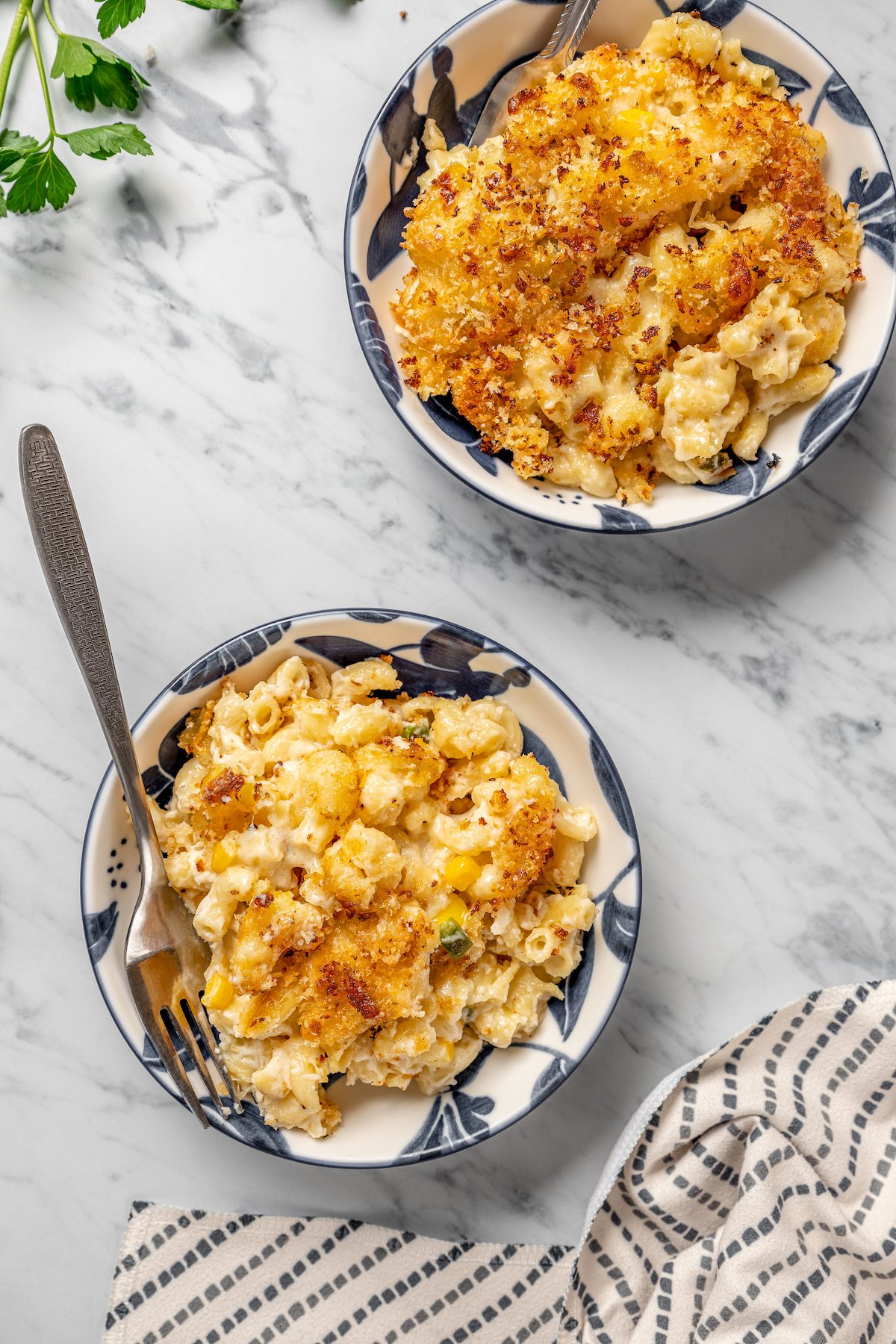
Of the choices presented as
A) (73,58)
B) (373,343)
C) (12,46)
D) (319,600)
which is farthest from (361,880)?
(12,46)

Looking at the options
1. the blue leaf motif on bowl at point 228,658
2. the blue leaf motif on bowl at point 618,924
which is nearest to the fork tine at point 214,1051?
the blue leaf motif on bowl at point 228,658

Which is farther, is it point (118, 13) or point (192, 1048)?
point (118, 13)

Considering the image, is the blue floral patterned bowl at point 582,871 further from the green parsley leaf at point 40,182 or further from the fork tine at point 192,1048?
the green parsley leaf at point 40,182

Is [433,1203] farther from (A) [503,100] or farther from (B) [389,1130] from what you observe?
(A) [503,100]

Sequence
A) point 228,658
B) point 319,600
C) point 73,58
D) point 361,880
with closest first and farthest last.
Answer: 1. point 361,880
2. point 228,658
3. point 73,58
4. point 319,600

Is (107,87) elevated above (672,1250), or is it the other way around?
(107,87)

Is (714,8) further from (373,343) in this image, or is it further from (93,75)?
(93,75)
